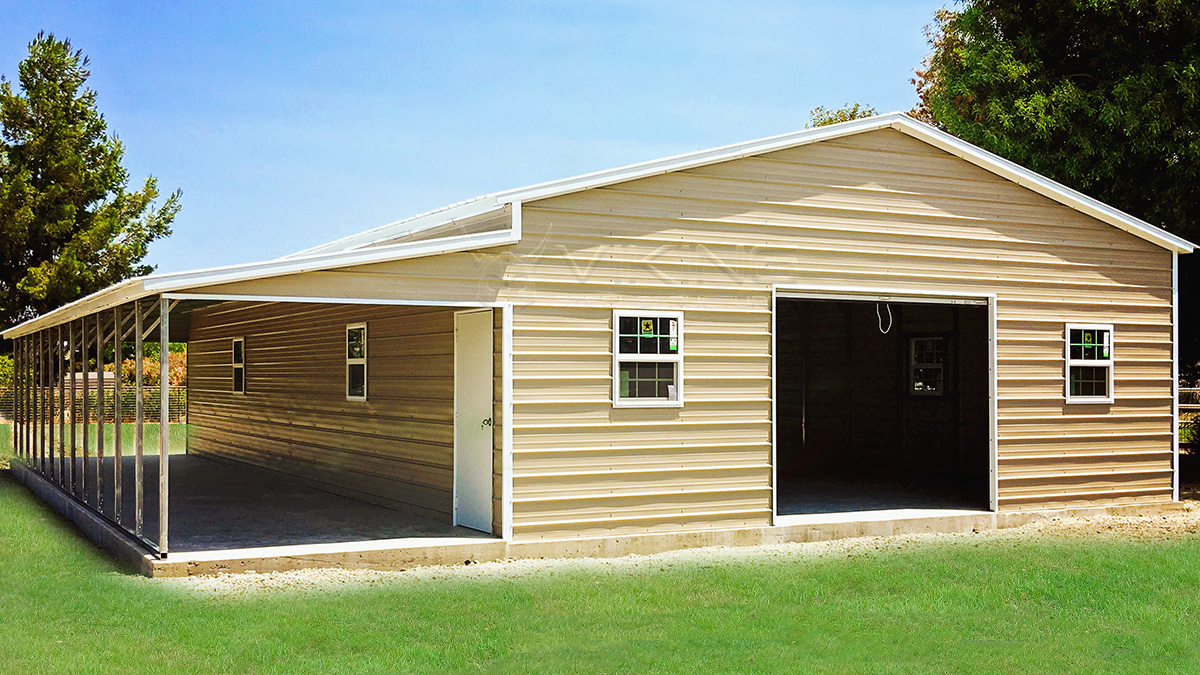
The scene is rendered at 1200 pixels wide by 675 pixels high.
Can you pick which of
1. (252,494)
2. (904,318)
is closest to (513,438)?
(252,494)

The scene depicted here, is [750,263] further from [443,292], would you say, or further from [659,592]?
[659,592]

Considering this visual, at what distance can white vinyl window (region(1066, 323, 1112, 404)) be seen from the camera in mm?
13039

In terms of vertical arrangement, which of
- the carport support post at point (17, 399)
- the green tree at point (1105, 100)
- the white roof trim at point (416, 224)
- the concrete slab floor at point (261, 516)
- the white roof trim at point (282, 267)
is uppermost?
the green tree at point (1105, 100)

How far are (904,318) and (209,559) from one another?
448 inches

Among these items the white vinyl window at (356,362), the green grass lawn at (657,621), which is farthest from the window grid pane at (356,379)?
the green grass lawn at (657,621)

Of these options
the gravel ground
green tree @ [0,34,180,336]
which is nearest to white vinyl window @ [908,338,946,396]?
the gravel ground

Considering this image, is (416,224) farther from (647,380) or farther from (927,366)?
(927,366)

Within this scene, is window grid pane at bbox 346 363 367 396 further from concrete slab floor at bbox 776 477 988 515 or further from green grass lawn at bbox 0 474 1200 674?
concrete slab floor at bbox 776 477 988 515

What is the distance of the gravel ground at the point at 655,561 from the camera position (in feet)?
28.8

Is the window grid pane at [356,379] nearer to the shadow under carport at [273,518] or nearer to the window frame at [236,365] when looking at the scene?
the shadow under carport at [273,518]

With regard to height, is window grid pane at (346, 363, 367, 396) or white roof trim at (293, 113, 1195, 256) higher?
white roof trim at (293, 113, 1195, 256)

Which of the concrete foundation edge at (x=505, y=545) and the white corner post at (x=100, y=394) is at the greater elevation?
the white corner post at (x=100, y=394)

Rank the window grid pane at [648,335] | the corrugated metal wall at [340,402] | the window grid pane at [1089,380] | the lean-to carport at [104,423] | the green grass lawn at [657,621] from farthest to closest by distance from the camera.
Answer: the window grid pane at [1089,380], the corrugated metal wall at [340,402], the window grid pane at [648,335], the lean-to carport at [104,423], the green grass lawn at [657,621]

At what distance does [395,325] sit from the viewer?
12711mm
